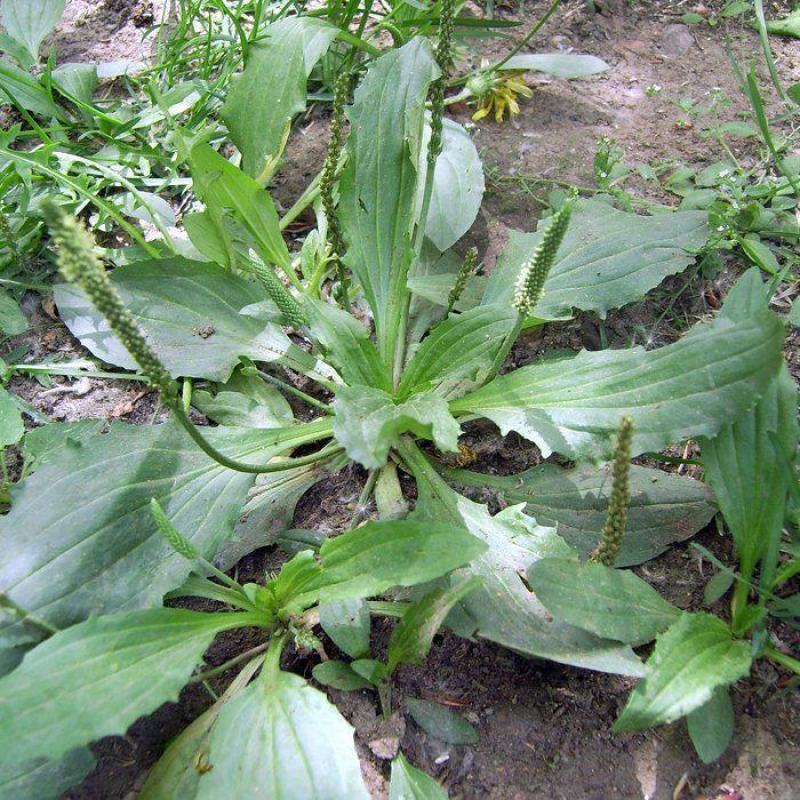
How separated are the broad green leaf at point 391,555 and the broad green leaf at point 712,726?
2.21 ft

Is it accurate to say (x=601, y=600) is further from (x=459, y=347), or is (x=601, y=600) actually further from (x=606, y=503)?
(x=459, y=347)

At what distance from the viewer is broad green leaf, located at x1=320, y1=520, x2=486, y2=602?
167 cm

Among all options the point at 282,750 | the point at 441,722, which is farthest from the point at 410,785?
the point at 282,750

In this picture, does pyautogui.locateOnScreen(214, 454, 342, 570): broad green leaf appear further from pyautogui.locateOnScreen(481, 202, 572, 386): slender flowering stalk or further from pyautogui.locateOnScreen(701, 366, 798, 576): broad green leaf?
pyautogui.locateOnScreen(701, 366, 798, 576): broad green leaf

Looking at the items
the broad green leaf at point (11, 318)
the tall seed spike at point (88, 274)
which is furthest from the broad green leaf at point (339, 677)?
the broad green leaf at point (11, 318)

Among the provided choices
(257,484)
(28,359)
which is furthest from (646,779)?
(28,359)

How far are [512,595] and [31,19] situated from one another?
3171 millimetres

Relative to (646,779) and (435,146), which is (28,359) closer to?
(435,146)

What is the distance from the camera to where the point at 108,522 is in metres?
1.98

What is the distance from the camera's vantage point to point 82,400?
264cm

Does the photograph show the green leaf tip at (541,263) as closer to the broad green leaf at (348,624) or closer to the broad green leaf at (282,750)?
the broad green leaf at (348,624)

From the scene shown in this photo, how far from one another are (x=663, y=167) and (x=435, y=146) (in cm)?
118

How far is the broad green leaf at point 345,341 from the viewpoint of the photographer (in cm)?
222

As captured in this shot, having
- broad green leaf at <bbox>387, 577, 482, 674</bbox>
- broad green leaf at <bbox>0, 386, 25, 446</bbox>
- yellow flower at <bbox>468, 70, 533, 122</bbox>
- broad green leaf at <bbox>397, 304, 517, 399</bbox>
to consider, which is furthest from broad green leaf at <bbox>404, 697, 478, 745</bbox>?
yellow flower at <bbox>468, 70, 533, 122</bbox>
